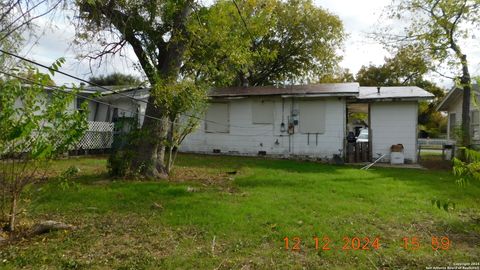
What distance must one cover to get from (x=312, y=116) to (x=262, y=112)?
2.23m

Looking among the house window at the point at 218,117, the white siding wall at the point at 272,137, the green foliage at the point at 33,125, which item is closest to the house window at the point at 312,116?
the white siding wall at the point at 272,137

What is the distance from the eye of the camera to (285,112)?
1565 centimetres

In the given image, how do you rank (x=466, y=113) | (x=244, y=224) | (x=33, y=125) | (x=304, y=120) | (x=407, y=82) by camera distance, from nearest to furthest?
(x=33, y=125), (x=244, y=224), (x=466, y=113), (x=304, y=120), (x=407, y=82)

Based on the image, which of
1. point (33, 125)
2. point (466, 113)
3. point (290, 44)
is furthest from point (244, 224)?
point (290, 44)

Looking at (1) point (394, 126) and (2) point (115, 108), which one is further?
(2) point (115, 108)

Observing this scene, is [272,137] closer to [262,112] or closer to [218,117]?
[262,112]

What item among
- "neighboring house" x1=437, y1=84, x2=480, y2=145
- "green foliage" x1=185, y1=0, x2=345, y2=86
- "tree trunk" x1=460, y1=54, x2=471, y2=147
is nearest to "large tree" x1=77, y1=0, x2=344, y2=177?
"green foliage" x1=185, y1=0, x2=345, y2=86

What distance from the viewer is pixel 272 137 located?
52.3ft

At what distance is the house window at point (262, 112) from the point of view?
16.0m

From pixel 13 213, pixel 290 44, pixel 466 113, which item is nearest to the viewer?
pixel 13 213

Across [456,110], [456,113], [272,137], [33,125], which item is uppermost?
[456,110]

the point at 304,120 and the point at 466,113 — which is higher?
the point at 466,113

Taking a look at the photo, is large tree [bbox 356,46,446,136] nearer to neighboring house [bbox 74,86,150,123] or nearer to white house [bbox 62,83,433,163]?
white house [bbox 62,83,433,163]

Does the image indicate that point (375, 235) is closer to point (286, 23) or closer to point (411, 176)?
point (411, 176)
